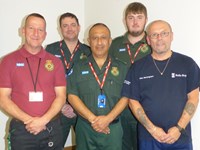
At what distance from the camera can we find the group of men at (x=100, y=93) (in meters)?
2.27

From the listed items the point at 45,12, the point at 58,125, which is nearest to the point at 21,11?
the point at 45,12

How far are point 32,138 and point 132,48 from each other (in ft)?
4.72

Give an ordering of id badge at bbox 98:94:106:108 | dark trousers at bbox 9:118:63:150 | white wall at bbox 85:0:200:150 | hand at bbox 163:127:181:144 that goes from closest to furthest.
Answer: hand at bbox 163:127:181:144, dark trousers at bbox 9:118:63:150, id badge at bbox 98:94:106:108, white wall at bbox 85:0:200:150

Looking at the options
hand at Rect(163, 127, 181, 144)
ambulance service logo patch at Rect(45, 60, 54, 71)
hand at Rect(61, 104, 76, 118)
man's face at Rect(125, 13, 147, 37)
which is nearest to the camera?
hand at Rect(163, 127, 181, 144)

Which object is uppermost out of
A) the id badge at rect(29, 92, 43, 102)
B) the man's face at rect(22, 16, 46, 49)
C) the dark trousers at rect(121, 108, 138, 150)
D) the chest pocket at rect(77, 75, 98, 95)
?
the man's face at rect(22, 16, 46, 49)

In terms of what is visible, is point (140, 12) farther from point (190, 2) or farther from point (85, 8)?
point (85, 8)

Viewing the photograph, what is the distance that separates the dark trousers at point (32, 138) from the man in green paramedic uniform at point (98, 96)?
0.31m

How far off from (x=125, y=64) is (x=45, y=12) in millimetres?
1956

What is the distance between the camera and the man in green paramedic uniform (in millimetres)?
2529

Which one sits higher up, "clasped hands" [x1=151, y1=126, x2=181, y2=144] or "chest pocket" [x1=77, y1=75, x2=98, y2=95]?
"chest pocket" [x1=77, y1=75, x2=98, y2=95]

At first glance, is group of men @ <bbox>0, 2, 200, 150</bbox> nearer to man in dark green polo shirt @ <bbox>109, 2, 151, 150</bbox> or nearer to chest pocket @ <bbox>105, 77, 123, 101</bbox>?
chest pocket @ <bbox>105, 77, 123, 101</bbox>

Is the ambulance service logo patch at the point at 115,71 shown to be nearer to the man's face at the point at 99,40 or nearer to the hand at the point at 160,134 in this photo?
the man's face at the point at 99,40

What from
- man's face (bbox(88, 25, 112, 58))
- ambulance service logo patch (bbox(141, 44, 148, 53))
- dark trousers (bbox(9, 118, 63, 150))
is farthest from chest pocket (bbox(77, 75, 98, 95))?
ambulance service logo patch (bbox(141, 44, 148, 53))

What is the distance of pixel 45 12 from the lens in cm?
404
